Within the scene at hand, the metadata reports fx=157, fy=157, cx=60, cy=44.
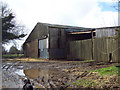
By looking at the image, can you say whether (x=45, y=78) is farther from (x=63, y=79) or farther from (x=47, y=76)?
(x=63, y=79)

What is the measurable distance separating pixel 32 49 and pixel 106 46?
56.0 feet

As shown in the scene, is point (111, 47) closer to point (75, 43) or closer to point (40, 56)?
point (75, 43)

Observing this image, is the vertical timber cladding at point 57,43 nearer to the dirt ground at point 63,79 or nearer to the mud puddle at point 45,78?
the dirt ground at point 63,79

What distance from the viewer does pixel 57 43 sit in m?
25.0

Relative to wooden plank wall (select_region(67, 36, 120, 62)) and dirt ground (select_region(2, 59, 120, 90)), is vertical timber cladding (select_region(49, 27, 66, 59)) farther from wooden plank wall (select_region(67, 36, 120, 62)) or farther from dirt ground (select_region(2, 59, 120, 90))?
dirt ground (select_region(2, 59, 120, 90))

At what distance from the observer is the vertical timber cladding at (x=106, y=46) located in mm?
16350

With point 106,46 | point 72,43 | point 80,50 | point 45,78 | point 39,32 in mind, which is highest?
point 39,32

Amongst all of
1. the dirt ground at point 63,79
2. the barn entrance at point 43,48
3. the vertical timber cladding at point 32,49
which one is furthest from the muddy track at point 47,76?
the vertical timber cladding at point 32,49

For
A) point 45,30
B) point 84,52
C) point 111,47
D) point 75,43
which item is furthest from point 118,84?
point 45,30

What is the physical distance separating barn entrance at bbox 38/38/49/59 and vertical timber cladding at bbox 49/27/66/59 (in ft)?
3.00

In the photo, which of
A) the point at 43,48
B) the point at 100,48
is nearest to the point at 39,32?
the point at 43,48

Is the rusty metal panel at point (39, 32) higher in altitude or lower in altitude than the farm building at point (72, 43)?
higher

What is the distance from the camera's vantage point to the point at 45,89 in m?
7.27

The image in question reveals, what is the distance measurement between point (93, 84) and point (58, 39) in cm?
1846
